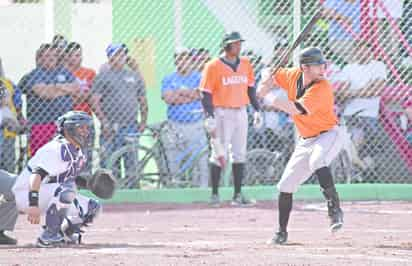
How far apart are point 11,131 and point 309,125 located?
4.81m

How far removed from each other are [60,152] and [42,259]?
3.42 ft

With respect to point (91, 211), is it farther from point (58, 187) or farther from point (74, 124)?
point (74, 124)

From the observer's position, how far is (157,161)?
506 inches

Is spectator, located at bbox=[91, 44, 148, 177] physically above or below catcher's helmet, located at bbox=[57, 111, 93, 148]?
above

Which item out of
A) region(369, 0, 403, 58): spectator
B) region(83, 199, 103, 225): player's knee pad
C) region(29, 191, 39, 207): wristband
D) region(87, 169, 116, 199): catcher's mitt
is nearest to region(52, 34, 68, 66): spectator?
region(369, 0, 403, 58): spectator

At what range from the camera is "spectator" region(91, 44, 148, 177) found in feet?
41.6

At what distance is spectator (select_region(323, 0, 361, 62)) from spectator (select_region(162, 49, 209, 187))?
1.71m

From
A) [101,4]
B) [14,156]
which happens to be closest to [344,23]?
[101,4]

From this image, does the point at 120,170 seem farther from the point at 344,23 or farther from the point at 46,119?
the point at 344,23

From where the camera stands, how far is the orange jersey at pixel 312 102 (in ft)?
27.5

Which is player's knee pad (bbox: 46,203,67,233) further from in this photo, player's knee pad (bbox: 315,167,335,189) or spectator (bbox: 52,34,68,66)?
spectator (bbox: 52,34,68,66)

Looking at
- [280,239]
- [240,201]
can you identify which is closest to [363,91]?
[240,201]

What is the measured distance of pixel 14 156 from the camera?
1245 centimetres

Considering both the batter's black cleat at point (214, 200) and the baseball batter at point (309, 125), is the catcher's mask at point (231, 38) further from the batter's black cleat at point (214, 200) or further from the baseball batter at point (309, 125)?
the baseball batter at point (309, 125)
